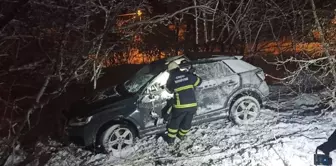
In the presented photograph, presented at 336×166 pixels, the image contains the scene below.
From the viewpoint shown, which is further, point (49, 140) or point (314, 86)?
point (314, 86)

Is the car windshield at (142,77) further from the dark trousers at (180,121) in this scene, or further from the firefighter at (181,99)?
the dark trousers at (180,121)

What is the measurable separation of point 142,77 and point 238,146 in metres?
2.46

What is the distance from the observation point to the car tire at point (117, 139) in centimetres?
687

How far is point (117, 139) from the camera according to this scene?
693 cm

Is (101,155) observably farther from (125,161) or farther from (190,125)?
(190,125)

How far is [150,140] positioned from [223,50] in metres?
10.4

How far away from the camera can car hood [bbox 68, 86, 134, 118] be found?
6.98 metres

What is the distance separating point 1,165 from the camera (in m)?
6.21

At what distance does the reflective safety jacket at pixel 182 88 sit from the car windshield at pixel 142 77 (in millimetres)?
564

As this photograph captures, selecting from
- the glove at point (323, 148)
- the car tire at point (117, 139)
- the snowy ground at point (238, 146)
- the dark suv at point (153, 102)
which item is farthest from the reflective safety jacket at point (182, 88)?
the glove at point (323, 148)

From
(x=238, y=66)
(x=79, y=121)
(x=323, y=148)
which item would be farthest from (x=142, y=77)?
(x=323, y=148)

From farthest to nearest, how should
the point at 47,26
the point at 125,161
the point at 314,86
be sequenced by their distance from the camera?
the point at 314,86 < the point at 47,26 < the point at 125,161

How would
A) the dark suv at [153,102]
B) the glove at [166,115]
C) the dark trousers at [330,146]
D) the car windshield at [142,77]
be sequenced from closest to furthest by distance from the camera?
the dark trousers at [330,146], the dark suv at [153,102], the glove at [166,115], the car windshield at [142,77]

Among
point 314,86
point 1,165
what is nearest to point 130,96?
point 1,165
